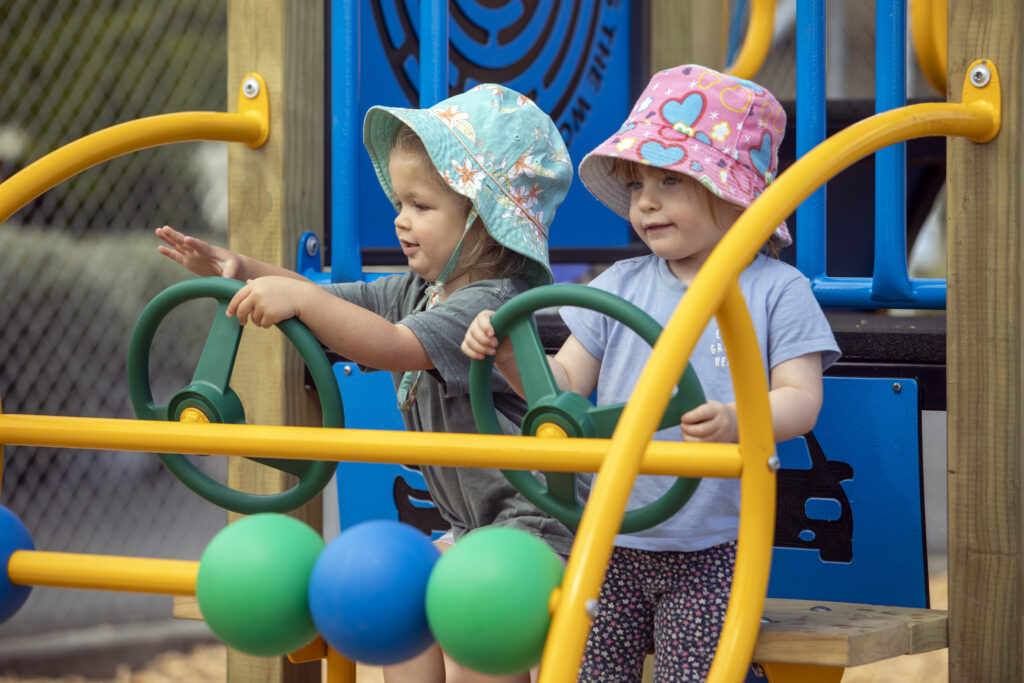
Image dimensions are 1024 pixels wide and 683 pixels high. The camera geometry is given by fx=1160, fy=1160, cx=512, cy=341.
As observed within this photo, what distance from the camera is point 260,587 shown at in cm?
97

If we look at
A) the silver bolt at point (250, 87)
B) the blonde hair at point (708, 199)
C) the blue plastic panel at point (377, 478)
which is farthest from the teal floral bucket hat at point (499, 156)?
the blue plastic panel at point (377, 478)

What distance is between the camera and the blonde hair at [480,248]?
138 centimetres

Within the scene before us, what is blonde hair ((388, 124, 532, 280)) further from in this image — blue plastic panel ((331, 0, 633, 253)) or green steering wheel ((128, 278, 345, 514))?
blue plastic panel ((331, 0, 633, 253))

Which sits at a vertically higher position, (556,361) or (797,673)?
(556,361)

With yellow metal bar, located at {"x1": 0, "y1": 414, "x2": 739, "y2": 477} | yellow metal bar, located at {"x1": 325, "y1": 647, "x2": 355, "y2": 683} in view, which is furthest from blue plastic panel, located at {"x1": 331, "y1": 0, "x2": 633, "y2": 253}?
yellow metal bar, located at {"x1": 0, "y1": 414, "x2": 739, "y2": 477}

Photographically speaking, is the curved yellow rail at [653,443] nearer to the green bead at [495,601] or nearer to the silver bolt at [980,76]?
→ the green bead at [495,601]

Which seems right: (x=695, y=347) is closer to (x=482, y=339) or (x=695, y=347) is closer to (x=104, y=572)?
(x=482, y=339)

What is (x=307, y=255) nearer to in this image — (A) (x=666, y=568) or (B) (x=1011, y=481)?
(A) (x=666, y=568)

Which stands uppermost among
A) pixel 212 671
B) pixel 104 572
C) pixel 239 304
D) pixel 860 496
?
pixel 239 304

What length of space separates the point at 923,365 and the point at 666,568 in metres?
0.49

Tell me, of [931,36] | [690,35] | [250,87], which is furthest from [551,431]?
[690,35]

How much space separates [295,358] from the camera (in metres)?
1.73

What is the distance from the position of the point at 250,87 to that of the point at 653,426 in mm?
1066

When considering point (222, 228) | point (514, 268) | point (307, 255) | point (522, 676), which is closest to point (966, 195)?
point (514, 268)
